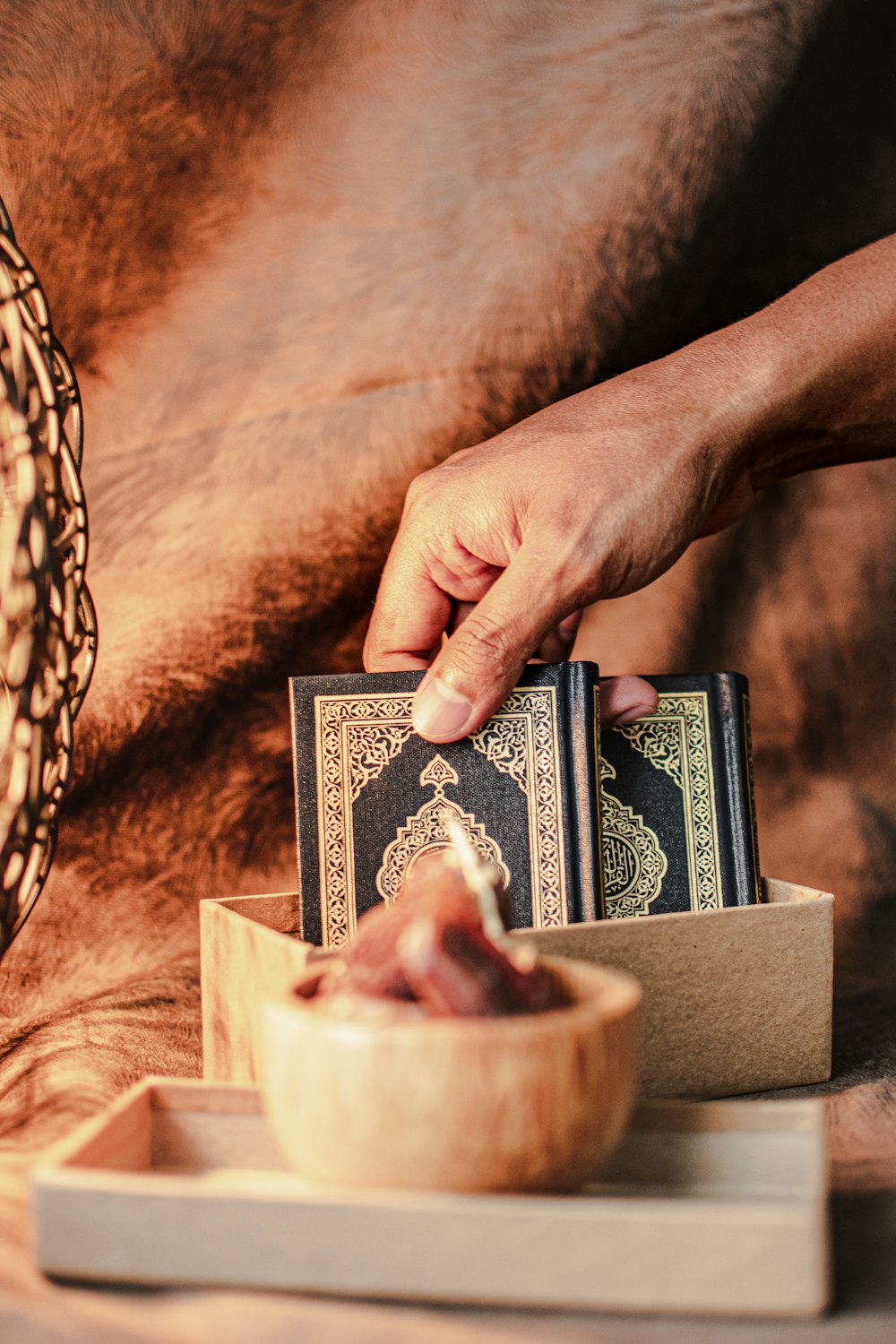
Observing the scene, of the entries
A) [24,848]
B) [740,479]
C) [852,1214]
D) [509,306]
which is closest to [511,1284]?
[852,1214]

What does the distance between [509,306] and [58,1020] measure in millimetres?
798

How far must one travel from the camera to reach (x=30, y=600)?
59 centimetres

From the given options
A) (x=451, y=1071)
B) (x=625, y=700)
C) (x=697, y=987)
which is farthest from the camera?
(x=625, y=700)

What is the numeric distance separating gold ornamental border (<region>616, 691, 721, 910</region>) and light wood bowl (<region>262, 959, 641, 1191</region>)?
0.44m

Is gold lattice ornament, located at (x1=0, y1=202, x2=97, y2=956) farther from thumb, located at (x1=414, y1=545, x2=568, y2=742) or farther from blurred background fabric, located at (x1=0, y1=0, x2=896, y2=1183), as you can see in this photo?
blurred background fabric, located at (x1=0, y1=0, x2=896, y2=1183)

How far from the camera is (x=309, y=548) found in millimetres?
1213

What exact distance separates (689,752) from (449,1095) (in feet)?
1.67

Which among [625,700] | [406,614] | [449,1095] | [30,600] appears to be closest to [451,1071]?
[449,1095]

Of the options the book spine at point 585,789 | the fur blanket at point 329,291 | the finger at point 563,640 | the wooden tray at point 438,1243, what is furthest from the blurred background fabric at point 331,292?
the wooden tray at point 438,1243

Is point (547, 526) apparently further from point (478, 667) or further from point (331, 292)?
point (331, 292)

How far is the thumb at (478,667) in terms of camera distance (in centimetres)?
74

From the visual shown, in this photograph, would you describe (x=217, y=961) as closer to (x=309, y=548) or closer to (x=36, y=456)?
(x=36, y=456)

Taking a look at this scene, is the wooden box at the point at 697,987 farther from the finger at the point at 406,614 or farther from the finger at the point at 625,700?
the finger at the point at 406,614

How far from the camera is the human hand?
78cm
